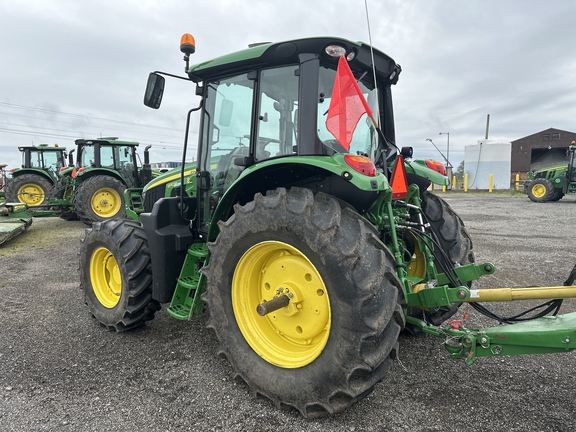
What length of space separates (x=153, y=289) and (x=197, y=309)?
52 centimetres

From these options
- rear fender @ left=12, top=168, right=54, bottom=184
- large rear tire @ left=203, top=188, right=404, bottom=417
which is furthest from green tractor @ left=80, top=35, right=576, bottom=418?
rear fender @ left=12, top=168, right=54, bottom=184

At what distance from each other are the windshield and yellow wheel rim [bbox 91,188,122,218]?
8.70 meters

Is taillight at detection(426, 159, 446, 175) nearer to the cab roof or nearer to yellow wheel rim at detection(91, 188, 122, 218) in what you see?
the cab roof

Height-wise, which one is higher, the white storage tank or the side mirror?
the white storage tank

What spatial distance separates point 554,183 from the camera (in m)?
16.1

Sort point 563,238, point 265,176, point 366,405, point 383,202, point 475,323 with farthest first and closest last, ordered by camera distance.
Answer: point 563,238
point 475,323
point 265,176
point 383,202
point 366,405

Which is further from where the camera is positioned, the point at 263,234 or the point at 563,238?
the point at 563,238

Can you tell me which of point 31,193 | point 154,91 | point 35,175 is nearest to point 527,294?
point 154,91

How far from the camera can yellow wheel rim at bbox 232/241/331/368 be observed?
2.31 meters

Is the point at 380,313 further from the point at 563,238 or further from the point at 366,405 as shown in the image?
the point at 563,238

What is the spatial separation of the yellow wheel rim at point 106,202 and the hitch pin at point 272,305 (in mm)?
8880

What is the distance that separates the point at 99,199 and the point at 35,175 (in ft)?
13.5

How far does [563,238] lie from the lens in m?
7.96

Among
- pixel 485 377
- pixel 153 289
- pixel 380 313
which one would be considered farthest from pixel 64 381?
pixel 485 377
